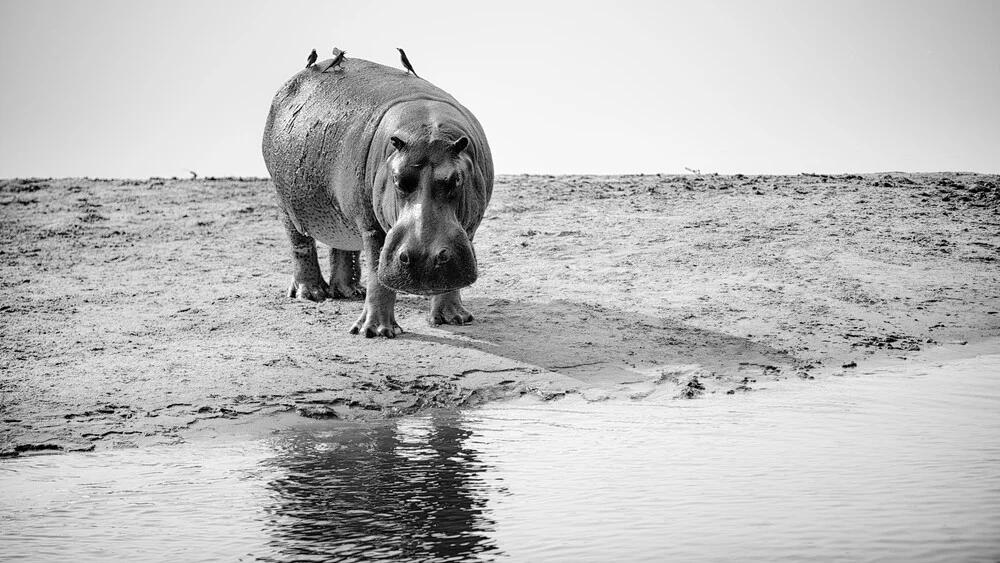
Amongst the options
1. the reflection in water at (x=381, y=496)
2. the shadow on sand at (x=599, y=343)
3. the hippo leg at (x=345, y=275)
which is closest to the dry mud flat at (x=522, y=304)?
the shadow on sand at (x=599, y=343)

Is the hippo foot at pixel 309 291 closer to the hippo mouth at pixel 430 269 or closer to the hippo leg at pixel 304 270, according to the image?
the hippo leg at pixel 304 270

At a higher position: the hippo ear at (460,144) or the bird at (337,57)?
the bird at (337,57)

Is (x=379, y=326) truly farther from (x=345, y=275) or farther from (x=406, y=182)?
(x=345, y=275)

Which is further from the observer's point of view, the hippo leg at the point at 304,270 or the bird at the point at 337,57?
the hippo leg at the point at 304,270

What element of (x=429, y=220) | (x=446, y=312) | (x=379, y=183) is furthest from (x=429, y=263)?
(x=446, y=312)

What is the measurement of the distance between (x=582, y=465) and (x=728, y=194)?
7.71 m

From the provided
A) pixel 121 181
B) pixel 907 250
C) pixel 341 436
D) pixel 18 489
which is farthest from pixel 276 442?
pixel 121 181

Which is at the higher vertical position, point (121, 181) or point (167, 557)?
point (121, 181)

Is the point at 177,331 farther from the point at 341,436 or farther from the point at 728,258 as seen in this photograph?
the point at 728,258

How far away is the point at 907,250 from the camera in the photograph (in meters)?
9.16

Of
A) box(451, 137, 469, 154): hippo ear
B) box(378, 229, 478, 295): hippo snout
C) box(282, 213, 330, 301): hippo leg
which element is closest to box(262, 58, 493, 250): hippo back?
box(282, 213, 330, 301): hippo leg

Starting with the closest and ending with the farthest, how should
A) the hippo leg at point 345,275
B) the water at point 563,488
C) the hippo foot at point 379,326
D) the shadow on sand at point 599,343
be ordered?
the water at point 563,488, the shadow on sand at point 599,343, the hippo foot at point 379,326, the hippo leg at point 345,275

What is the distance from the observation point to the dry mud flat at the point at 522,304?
6.07 metres

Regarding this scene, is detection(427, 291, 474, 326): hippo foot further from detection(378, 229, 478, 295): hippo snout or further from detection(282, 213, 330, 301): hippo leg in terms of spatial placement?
detection(282, 213, 330, 301): hippo leg
